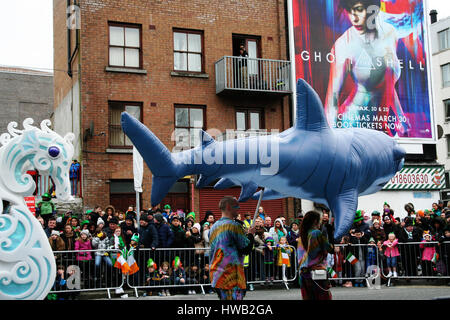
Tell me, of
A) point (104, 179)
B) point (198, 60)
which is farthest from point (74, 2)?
point (104, 179)

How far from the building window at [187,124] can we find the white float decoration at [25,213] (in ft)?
41.9

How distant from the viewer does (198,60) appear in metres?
21.2

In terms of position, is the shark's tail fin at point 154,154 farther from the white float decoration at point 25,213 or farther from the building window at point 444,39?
the building window at point 444,39

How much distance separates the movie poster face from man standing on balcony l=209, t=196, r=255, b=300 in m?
16.3

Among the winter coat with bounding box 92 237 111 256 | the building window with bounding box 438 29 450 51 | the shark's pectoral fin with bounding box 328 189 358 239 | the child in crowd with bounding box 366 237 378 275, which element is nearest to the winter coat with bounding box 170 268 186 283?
the winter coat with bounding box 92 237 111 256

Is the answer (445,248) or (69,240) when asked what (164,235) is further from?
(445,248)

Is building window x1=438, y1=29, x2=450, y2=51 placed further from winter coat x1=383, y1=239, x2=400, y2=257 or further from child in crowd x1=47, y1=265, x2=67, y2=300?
child in crowd x1=47, y1=265, x2=67, y2=300

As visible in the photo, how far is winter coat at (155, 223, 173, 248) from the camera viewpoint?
12.8m

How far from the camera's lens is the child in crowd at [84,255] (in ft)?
39.1

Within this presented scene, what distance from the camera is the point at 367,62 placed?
2280 cm

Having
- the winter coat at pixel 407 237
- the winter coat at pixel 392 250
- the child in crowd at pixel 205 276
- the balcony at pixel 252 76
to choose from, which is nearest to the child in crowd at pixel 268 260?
the child in crowd at pixel 205 276

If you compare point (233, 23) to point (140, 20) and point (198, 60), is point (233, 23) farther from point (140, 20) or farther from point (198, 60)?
point (140, 20)

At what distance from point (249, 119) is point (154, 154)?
55.3 feet
